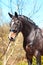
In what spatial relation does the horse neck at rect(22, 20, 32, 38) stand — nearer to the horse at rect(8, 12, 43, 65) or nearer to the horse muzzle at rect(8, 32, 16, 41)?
the horse at rect(8, 12, 43, 65)

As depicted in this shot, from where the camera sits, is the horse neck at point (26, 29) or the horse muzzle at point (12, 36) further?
the horse neck at point (26, 29)

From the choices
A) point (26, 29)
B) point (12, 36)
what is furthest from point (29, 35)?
point (12, 36)

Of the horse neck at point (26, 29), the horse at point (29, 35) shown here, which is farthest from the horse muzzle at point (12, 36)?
the horse neck at point (26, 29)

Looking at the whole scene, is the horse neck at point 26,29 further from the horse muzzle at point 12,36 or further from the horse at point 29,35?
the horse muzzle at point 12,36

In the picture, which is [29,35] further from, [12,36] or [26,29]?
[12,36]

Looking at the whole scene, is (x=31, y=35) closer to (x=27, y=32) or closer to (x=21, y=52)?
(x=27, y=32)

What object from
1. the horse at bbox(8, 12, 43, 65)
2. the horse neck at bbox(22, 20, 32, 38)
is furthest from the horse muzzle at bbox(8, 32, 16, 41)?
the horse neck at bbox(22, 20, 32, 38)

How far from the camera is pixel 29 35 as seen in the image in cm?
566

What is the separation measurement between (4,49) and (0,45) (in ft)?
1.27

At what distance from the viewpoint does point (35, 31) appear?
18.8 feet

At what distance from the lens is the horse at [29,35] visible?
5395mm

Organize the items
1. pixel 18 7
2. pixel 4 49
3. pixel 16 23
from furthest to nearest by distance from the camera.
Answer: pixel 4 49
pixel 18 7
pixel 16 23

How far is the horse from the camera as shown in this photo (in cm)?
539

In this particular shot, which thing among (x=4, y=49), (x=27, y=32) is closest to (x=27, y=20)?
(x=27, y=32)
